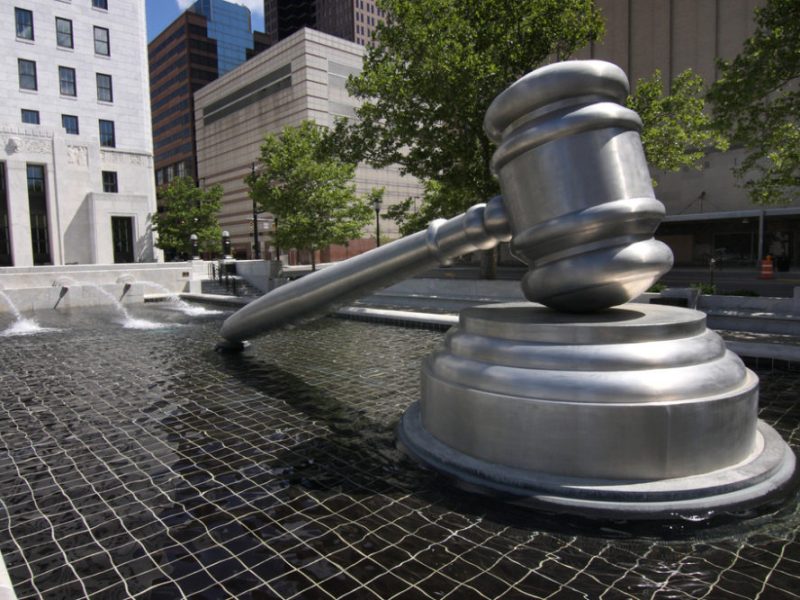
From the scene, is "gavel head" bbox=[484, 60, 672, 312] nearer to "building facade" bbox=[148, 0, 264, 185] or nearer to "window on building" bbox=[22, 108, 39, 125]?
"window on building" bbox=[22, 108, 39, 125]

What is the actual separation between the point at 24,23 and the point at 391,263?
38.6 meters

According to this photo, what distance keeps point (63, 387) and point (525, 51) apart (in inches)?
467

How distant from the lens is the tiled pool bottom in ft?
6.87

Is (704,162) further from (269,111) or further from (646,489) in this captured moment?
(269,111)

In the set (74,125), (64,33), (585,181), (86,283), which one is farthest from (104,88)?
(585,181)

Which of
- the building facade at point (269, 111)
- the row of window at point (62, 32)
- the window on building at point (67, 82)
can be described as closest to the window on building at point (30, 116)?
the window on building at point (67, 82)

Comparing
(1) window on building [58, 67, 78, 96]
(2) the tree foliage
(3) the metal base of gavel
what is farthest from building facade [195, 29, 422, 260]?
(3) the metal base of gavel

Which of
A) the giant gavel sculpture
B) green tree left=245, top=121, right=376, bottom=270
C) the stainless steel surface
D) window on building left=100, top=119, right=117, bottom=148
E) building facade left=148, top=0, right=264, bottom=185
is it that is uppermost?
building facade left=148, top=0, right=264, bottom=185

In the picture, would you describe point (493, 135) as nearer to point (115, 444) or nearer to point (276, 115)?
point (115, 444)

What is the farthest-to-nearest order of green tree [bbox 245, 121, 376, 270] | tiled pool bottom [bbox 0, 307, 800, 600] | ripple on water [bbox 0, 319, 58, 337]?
green tree [bbox 245, 121, 376, 270], ripple on water [bbox 0, 319, 58, 337], tiled pool bottom [bbox 0, 307, 800, 600]

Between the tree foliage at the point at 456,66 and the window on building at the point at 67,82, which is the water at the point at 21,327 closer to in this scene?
the tree foliage at the point at 456,66

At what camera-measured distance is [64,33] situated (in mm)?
31875

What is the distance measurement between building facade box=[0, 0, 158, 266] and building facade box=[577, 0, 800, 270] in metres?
30.5

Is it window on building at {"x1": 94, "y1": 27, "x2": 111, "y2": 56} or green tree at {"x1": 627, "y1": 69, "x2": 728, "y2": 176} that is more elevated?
window on building at {"x1": 94, "y1": 27, "x2": 111, "y2": 56}
